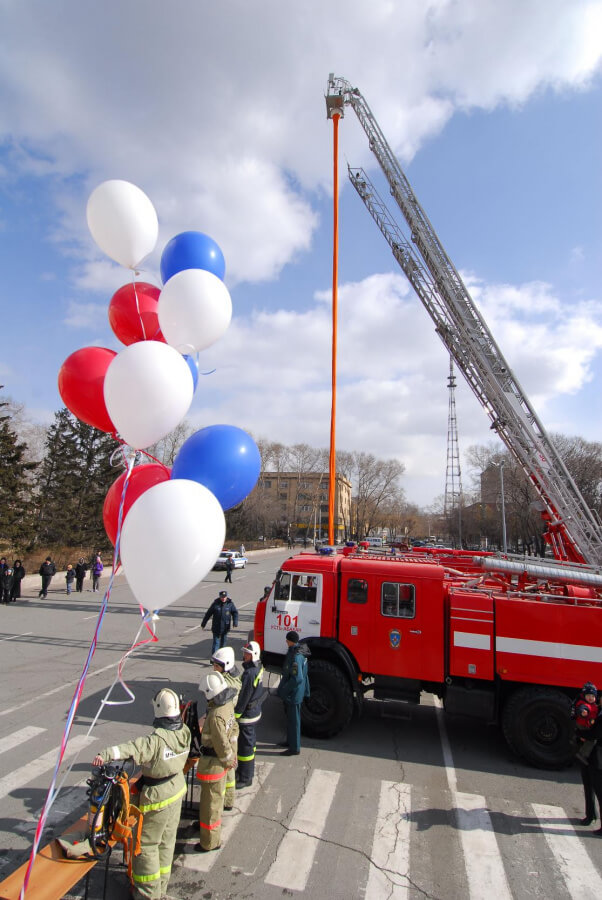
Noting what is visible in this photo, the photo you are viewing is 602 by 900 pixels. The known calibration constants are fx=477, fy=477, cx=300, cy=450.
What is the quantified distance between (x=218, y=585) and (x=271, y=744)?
17.7m

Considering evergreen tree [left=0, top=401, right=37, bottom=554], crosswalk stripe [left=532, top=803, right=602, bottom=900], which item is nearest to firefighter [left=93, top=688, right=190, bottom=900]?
crosswalk stripe [left=532, top=803, right=602, bottom=900]

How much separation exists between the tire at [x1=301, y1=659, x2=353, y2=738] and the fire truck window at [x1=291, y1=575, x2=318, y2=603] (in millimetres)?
932

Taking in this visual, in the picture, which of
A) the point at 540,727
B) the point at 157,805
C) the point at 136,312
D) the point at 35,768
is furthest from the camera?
the point at 540,727

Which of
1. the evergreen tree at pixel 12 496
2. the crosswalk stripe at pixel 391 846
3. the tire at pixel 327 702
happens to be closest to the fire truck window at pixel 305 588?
the tire at pixel 327 702

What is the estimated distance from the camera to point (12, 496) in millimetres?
23828

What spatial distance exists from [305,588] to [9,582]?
47.0ft

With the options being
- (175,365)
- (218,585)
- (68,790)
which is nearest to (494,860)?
(68,790)

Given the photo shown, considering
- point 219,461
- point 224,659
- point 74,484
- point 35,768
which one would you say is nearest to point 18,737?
point 35,768

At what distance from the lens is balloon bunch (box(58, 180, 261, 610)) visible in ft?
11.8

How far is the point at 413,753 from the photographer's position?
6.45 metres

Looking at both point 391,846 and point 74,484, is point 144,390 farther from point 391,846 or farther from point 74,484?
point 74,484

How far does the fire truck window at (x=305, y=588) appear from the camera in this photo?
7.28 meters

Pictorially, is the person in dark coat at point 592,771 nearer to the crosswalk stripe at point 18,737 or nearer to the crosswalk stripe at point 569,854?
the crosswalk stripe at point 569,854

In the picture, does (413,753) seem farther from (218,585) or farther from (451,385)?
(451,385)
